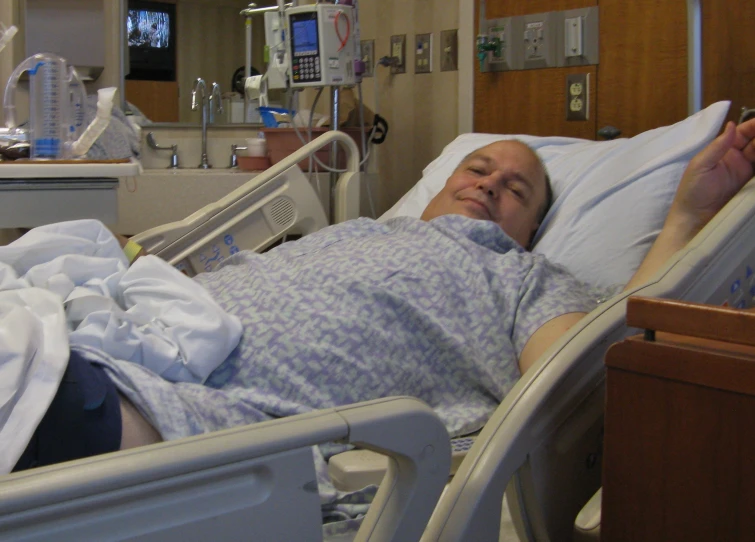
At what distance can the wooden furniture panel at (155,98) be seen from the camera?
11.8 feet

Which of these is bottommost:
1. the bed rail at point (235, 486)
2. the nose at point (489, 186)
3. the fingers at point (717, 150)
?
the bed rail at point (235, 486)

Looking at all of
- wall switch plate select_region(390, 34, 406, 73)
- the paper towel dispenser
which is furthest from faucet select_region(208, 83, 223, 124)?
wall switch plate select_region(390, 34, 406, 73)

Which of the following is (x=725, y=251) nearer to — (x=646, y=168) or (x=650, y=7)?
(x=646, y=168)

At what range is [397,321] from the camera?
4.55 ft

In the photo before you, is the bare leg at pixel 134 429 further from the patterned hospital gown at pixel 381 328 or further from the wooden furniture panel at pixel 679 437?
the wooden furniture panel at pixel 679 437

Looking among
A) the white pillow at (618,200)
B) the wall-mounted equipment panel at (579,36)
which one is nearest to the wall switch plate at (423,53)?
the wall-mounted equipment panel at (579,36)

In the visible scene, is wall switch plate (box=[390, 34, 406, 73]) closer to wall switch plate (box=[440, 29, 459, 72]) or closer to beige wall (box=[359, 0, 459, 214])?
beige wall (box=[359, 0, 459, 214])

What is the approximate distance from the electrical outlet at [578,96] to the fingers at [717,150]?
1.21m

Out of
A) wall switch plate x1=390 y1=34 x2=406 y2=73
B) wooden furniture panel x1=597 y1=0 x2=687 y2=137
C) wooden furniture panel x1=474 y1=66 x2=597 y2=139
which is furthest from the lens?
wall switch plate x1=390 y1=34 x2=406 y2=73

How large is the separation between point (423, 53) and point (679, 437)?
277cm

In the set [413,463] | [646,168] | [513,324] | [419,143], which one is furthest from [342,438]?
[419,143]

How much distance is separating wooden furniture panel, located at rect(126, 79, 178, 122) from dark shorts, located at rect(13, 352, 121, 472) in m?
2.75

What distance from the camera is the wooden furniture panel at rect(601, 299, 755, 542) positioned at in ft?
2.66

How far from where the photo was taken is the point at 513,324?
4.67ft
